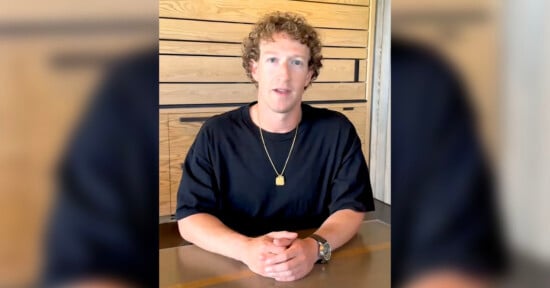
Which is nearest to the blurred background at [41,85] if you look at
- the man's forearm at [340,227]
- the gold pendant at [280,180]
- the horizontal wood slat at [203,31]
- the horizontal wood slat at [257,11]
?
the man's forearm at [340,227]

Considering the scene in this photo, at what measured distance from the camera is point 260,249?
2.60 ft

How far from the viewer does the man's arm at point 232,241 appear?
0.78 metres

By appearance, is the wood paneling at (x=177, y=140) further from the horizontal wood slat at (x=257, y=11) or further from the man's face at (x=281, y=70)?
the man's face at (x=281, y=70)

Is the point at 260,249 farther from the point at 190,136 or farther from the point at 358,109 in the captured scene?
the point at 358,109

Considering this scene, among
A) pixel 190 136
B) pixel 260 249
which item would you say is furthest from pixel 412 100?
pixel 190 136

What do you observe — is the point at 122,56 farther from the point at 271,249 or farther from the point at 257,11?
the point at 257,11

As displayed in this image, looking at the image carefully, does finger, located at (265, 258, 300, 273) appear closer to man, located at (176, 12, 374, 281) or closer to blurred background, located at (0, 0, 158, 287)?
man, located at (176, 12, 374, 281)

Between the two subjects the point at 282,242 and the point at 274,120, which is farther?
the point at 274,120

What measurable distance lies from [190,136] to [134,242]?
2149 mm

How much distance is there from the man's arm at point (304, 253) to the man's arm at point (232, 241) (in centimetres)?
2

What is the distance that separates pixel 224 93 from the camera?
2.38 m

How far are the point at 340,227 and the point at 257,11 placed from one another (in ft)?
5.43

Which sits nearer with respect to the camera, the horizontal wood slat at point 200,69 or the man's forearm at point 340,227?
the man's forearm at point 340,227

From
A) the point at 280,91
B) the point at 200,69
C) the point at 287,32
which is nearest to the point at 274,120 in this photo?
the point at 280,91
